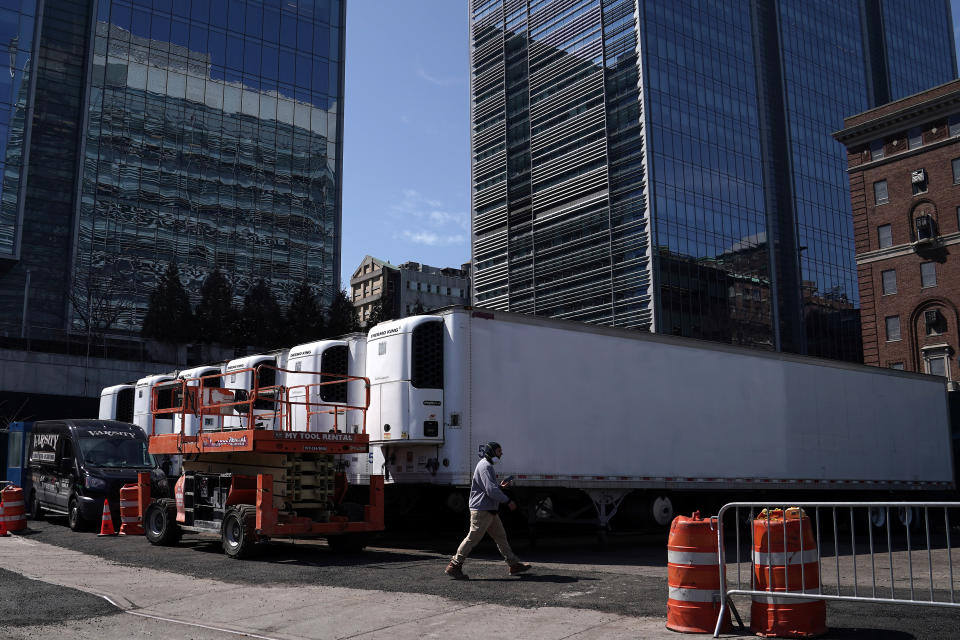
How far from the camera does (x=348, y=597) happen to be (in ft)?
32.0

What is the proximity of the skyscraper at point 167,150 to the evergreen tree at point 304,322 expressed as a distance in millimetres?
20867

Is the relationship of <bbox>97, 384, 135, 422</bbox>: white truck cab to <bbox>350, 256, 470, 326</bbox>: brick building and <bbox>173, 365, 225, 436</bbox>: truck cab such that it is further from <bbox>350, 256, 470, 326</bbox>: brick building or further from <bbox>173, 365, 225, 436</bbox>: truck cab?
<bbox>350, 256, 470, 326</bbox>: brick building

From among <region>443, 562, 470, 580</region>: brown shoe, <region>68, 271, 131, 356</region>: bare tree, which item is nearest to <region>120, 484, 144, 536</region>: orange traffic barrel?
<region>443, 562, 470, 580</region>: brown shoe

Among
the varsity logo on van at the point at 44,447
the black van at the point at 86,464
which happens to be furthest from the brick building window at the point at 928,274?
the varsity logo on van at the point at 44,447

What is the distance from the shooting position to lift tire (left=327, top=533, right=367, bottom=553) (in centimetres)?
1491

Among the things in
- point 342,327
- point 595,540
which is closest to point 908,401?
point 595,540

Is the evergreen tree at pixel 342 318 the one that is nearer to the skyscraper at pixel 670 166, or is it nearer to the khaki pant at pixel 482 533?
the skyscraper at pixel 670 166

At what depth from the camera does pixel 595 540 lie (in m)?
19.4

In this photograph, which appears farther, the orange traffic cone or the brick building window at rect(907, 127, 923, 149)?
the brick building window at rect(907, 127, 923, 149)

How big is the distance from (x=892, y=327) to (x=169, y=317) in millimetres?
46039

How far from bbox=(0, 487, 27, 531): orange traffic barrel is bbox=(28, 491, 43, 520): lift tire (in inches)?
130

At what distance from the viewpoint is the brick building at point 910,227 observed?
181ft

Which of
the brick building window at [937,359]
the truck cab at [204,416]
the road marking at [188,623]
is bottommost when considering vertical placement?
the road marking at [188,623]

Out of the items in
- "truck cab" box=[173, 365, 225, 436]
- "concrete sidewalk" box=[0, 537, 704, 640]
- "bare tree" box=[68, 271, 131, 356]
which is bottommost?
"concrete sidewalk" box=[0, 537, 704, 640]
